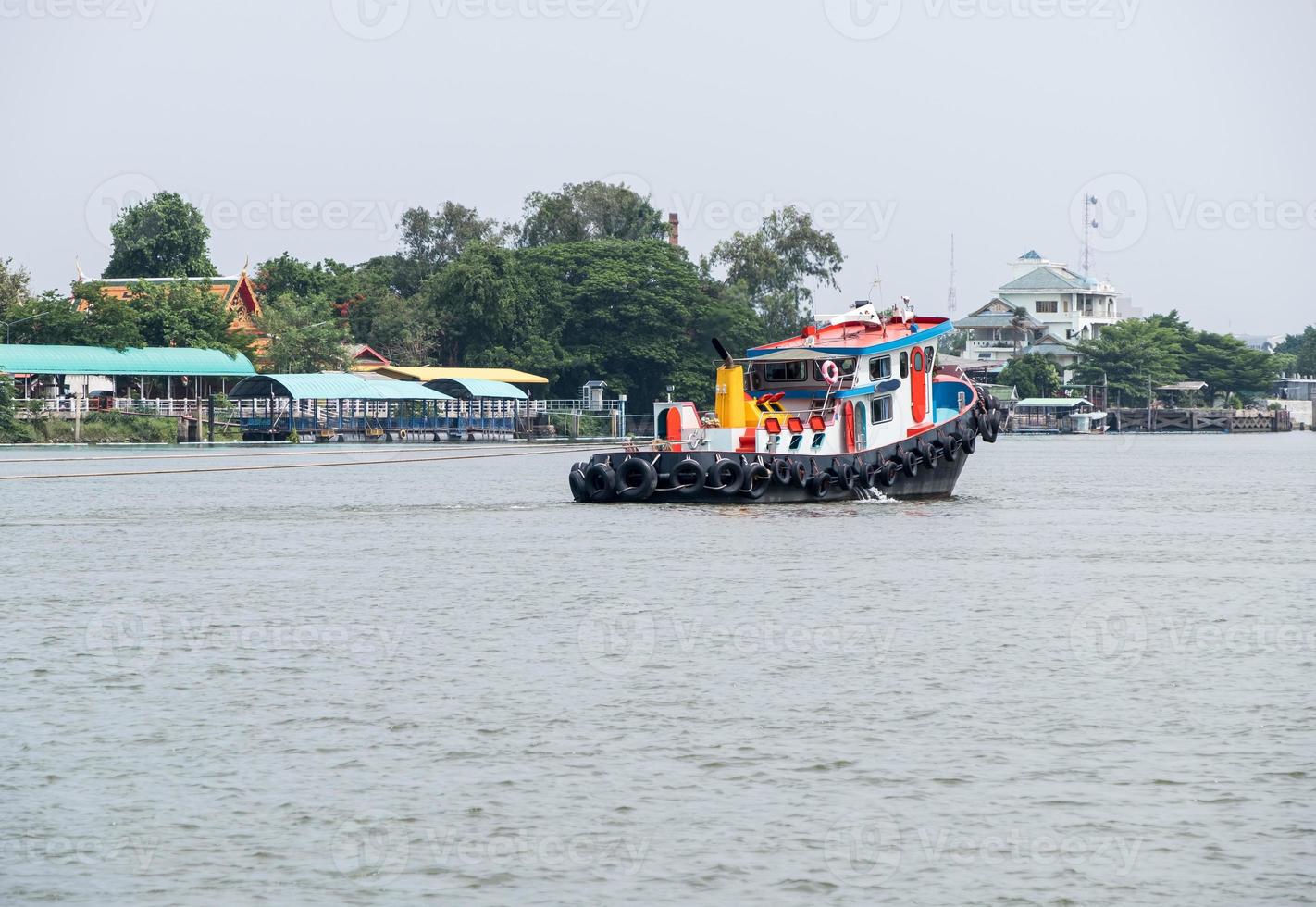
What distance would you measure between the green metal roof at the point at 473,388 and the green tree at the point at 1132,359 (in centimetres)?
6409

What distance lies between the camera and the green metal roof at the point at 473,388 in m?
95.7

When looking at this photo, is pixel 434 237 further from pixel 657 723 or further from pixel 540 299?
pixel 657 723

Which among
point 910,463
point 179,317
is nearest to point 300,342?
point 179,317

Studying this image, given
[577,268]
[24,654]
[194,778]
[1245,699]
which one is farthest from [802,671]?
[577,268]

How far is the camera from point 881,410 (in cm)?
4141

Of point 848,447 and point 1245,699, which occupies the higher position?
point 848,447

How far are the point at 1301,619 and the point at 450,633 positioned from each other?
10.7m

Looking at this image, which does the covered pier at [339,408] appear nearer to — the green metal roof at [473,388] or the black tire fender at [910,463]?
the green metal roof at [473,388]

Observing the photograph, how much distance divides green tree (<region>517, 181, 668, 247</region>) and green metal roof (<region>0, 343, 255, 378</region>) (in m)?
35.0

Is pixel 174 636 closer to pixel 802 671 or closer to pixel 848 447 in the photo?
pixel 802 671

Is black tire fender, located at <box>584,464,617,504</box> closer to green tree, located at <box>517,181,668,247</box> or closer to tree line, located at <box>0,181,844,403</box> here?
tree line, located at <box>0,181,844,403</box>

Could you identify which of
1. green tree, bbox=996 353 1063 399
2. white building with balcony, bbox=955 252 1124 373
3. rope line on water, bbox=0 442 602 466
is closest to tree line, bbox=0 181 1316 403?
rope line on water, bbox=0 442 602 466

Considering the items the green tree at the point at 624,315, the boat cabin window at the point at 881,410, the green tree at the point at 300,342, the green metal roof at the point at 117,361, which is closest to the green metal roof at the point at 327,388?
the green metal roof at the point at 117,361

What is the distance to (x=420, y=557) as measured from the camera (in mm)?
29766
